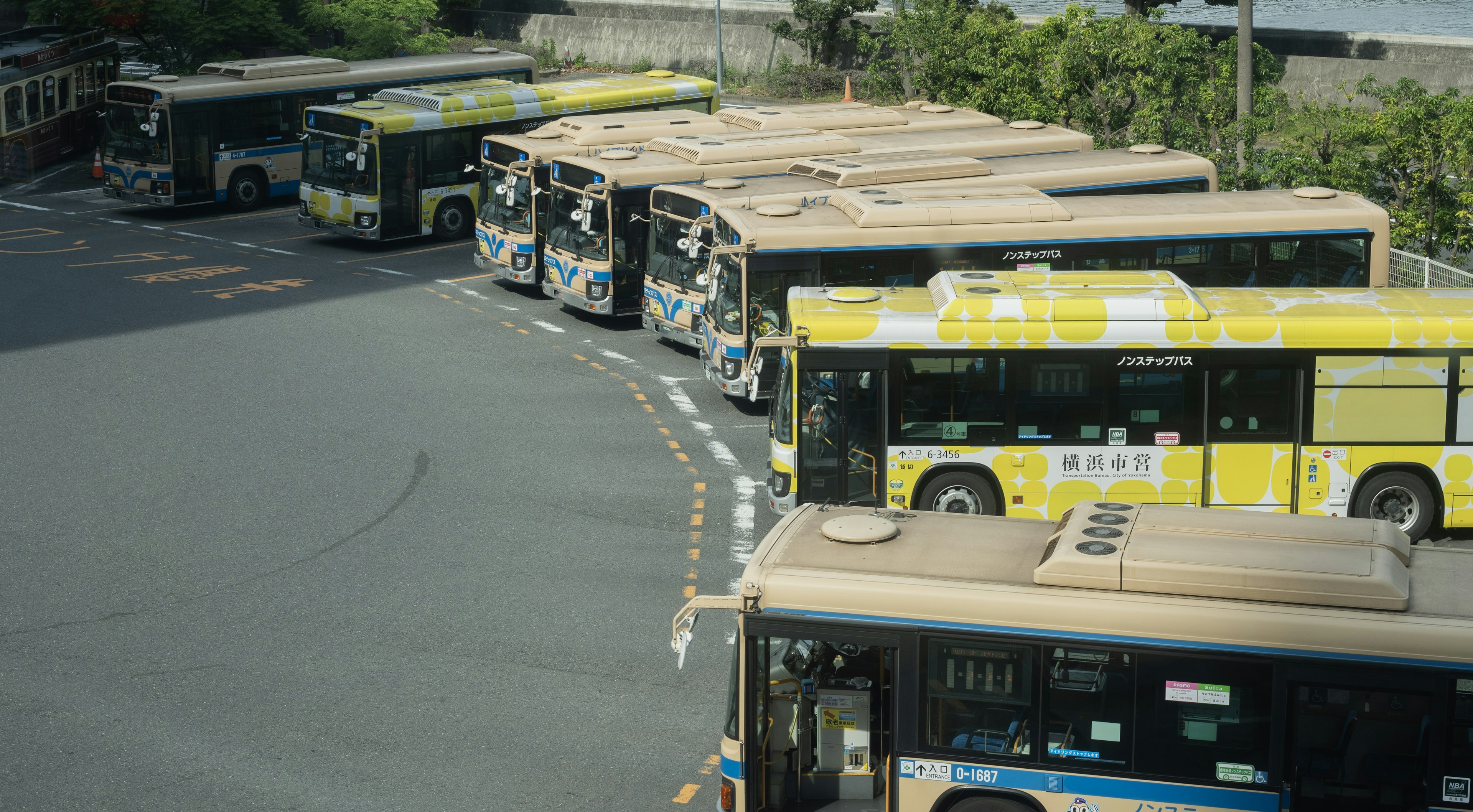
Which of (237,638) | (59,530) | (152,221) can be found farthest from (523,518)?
(152,221)

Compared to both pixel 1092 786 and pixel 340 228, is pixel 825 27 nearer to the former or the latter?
pixel 340 228

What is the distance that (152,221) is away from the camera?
34.3 meters

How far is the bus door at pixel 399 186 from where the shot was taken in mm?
30359

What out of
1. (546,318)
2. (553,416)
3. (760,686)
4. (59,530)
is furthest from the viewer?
(546,318)

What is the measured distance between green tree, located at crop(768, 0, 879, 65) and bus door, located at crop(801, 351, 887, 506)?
38.2 m

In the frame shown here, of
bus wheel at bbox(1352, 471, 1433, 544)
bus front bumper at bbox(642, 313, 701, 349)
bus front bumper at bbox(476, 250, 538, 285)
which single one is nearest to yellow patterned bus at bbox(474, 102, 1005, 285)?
bus front bumper at bbox(476, 250, 538, 285)

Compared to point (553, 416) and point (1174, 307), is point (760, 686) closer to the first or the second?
point (1174, 307)

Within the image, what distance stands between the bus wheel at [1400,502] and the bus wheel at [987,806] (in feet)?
25.4

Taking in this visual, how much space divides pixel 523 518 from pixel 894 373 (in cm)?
453

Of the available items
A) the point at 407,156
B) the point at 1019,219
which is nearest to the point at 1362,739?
the point at 1019,219

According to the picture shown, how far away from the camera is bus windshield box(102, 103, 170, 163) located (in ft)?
111

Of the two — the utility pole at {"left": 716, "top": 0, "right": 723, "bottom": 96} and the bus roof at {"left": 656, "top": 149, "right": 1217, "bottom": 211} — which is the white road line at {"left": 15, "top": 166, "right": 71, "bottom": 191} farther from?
the bus roof at {"left": 656, "top": 149, "right": 1217, "bottom": 211}

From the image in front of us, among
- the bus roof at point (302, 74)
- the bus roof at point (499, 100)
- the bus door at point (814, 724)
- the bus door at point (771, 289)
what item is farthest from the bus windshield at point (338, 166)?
the bus door at point (814, 724)

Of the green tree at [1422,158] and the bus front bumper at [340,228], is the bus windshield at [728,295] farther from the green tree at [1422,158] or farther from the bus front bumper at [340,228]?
the bus front bumper at [340,228]
